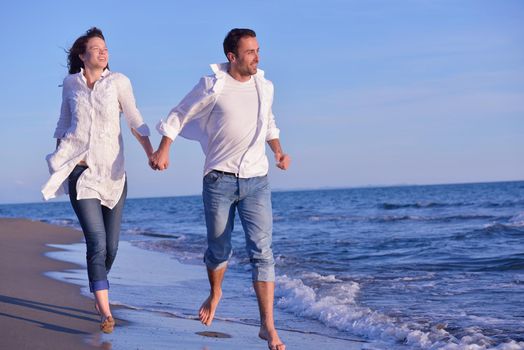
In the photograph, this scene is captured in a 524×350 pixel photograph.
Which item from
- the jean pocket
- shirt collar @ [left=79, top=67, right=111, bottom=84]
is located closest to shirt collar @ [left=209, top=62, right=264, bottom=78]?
the jean pocket

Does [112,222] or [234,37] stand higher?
[234,37]

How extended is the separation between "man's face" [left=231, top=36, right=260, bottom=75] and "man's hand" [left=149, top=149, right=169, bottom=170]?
0.68 m

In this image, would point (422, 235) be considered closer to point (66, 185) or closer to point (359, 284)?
point (359, 284)

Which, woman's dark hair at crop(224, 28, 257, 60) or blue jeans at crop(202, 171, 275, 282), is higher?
woman's dark hair at crop(224, 28, 257, 60)

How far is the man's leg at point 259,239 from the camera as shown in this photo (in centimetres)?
452

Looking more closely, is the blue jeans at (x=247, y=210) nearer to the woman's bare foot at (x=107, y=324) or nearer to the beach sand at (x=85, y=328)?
the beach sand at (x=85, y=328)

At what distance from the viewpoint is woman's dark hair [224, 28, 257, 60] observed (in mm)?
4516

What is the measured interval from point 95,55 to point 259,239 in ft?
5.45

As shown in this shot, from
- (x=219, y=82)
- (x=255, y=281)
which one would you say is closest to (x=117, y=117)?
(x=219, y=82)

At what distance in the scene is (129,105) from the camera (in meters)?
4.99

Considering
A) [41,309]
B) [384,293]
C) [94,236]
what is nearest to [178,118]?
[94,236]

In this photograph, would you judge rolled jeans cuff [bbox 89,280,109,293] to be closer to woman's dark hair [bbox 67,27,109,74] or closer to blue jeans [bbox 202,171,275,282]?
blue jeans [bbox 202,171,275,282]

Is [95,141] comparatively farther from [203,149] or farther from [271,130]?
[271,130]

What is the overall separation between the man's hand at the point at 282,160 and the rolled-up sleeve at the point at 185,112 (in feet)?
1.98
